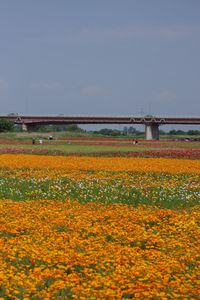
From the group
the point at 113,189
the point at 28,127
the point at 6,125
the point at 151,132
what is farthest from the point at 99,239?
Result: the point at 6,125

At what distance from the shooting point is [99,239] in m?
11.2

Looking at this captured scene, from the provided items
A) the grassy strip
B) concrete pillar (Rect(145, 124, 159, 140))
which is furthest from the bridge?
the grassy strip

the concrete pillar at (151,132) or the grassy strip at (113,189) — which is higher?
the concrete pillar at (151,132)

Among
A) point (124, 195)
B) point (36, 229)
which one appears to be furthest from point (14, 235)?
point (124, 195)

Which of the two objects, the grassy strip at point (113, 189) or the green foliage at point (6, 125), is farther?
the green foliage at point (6, 125)

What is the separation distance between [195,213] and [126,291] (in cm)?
684

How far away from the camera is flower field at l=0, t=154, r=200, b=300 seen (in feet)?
26.0

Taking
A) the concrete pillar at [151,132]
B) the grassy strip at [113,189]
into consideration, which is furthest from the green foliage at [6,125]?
the grassy strip at [113,189]

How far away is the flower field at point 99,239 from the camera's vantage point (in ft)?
26.0

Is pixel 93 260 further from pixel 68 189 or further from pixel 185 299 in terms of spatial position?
pixel 68 189

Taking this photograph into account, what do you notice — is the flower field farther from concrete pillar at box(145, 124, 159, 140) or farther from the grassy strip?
concrete pillar at box(145, 124, 159, 140)

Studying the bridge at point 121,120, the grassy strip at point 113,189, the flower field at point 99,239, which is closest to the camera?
the flower field at point 99,239

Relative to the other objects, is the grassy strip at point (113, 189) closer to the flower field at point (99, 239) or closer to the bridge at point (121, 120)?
the flower field at point (99, 239)

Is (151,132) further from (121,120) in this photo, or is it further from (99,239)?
(99,239)
